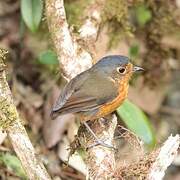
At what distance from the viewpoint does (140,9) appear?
17.8ft

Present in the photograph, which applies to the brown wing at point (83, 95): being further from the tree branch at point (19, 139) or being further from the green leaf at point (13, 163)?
the green leaf at point (13, 163)

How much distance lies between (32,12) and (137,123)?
48.9 inches

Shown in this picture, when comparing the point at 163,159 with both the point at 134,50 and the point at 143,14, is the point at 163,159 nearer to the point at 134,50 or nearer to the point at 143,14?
the point at 134,50

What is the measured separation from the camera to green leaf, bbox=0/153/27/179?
4227 mm

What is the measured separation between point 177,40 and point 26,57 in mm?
1533

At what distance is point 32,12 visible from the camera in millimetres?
4633

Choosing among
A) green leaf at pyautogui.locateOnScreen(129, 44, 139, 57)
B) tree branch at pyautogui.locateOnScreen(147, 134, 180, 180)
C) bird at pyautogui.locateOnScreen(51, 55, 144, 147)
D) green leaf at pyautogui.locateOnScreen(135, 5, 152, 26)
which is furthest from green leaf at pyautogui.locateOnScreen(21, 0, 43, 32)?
tree branch at pyautogui.locateOnScreen(147, 134, 180, 180)

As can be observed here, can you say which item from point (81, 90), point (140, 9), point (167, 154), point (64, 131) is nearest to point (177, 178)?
point (64, 131)

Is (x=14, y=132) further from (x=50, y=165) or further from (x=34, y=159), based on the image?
(x=50, y=165)

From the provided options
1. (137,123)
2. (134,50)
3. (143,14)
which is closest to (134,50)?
(134,50)

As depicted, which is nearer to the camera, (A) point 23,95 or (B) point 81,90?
(B) point 81,90

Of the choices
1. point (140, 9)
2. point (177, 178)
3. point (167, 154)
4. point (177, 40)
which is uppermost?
point (167, 154)

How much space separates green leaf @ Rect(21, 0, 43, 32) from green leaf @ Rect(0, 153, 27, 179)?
3.50 ft

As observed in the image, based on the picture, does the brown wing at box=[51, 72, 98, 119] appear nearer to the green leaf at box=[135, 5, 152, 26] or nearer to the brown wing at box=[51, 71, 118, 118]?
the brown wing at box=[51, 71, 118, 118]
